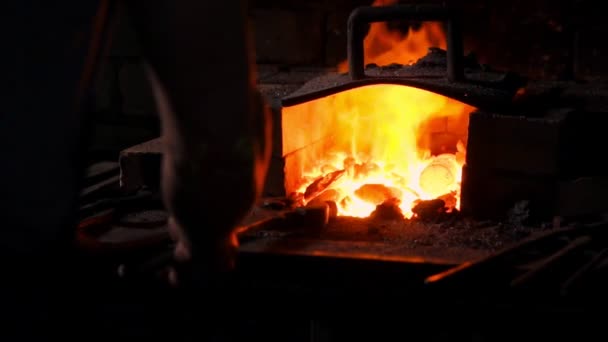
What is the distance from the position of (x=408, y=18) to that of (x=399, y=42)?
110 centimetres

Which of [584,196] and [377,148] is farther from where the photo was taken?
[377,148]

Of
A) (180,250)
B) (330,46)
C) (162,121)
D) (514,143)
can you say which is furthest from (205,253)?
(330,46)

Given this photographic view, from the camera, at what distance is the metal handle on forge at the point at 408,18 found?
300cm

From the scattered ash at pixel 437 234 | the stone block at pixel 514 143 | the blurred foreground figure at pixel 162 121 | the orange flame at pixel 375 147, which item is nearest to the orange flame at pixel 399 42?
the orange flame at pixel 375 147

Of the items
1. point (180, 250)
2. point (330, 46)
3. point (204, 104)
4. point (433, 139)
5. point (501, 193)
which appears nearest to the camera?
point (204, 104)

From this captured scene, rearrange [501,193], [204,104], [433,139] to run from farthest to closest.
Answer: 1. [433,139]
2. [501,193]
3. [204,104]

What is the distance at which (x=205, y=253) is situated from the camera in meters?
2.02

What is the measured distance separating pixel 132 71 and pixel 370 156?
70.8 inches

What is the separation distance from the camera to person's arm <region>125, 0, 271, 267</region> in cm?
181

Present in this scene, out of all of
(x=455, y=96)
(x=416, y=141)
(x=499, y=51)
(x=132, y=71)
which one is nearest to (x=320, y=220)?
(x=455, y=96)

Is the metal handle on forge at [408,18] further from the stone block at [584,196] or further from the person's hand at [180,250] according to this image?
the person's hand at [180,250]

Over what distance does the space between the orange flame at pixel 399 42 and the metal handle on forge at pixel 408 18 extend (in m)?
0.89

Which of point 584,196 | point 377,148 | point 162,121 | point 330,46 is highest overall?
point 330,46

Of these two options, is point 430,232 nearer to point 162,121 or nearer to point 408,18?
point 408,18
